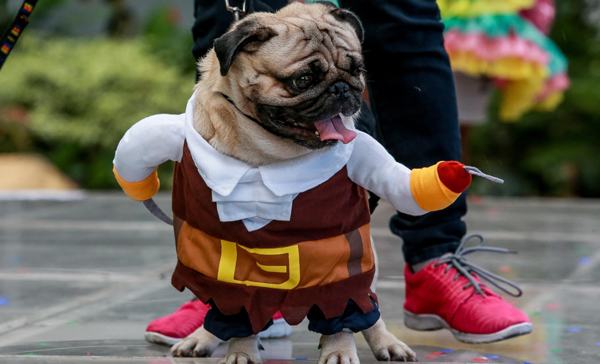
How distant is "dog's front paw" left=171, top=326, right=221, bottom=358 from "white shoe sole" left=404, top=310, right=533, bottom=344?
1.83 feet

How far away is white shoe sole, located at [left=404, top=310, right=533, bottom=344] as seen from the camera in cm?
153

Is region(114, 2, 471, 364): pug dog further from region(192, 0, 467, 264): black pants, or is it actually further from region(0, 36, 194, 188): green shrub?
region(0, 36, 194, 188): green shrub

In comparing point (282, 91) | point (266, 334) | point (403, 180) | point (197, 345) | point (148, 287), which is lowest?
point (148, 287)

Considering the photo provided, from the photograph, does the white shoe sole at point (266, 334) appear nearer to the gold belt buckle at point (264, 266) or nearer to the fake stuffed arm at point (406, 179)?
the gold belt buckle at point (264, 266)

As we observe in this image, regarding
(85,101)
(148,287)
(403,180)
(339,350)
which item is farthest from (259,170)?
(85,101)

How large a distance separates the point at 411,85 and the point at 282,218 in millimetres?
625

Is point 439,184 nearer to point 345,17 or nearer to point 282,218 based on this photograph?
point 282,218

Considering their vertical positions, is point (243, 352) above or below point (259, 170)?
below

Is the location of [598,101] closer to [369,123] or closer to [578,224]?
[578,224]

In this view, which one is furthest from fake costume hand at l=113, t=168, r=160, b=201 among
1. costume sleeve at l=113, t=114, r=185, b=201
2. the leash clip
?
the leash clip

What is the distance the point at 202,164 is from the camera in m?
1.26

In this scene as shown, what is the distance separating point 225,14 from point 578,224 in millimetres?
3044

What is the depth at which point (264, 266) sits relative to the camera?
4.20 feet

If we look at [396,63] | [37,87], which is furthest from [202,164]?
[37,87]
